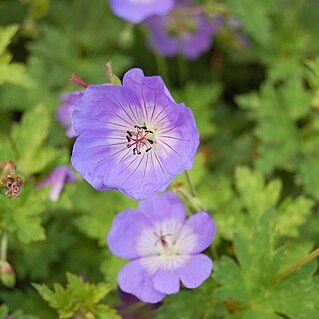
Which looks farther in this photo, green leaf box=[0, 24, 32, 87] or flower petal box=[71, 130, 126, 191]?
green leaf box=[0, 24, 32, 87]

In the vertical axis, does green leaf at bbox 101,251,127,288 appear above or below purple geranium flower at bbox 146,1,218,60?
below

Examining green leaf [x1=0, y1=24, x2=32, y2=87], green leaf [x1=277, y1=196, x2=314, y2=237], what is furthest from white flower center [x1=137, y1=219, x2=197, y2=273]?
green leaf [x1=0, y1=24, x2=32, y2=87]

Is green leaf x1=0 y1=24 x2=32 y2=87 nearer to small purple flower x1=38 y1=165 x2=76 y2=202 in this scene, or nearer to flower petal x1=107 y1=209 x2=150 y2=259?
small purple flower x1=38 y1=165 x2=76 y2=202

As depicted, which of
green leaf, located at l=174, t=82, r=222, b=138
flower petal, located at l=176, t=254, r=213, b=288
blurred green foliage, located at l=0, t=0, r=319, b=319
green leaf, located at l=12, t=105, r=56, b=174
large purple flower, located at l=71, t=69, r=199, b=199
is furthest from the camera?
green leaf, located at l=174, t=82, r=222, b=138

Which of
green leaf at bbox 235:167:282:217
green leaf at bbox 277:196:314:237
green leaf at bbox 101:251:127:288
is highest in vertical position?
green leaf at bbox 235:167:282:217

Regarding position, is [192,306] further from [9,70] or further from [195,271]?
[9,70]

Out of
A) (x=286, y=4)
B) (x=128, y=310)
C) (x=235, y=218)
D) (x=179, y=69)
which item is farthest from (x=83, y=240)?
(x=286, y=4)

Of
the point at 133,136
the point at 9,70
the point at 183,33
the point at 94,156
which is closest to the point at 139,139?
the point at 133,136

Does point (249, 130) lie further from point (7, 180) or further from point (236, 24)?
point (7, 180)
